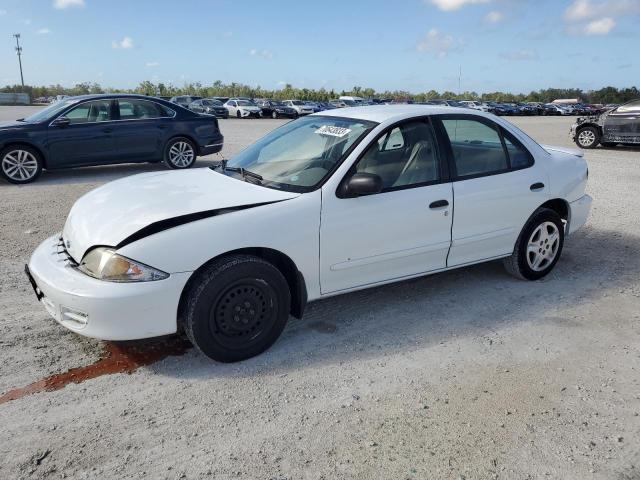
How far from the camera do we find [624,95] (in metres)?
75.6

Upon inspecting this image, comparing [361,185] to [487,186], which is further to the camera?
[487,186]

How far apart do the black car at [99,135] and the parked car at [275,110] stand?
28.0 metres

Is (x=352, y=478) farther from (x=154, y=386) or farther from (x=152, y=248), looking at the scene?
(x=152, y=248)

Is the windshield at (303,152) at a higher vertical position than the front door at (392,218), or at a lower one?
higher

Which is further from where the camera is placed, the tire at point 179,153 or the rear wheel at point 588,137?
the rear wheel at point 588,137

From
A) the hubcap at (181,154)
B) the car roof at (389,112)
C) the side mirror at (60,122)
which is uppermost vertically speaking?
the car roof at (389,112)

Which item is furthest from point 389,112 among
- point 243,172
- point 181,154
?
point 181,154

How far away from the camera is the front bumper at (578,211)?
16.9 feet

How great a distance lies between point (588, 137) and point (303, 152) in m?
15.0

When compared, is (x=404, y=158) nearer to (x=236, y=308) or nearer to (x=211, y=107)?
(x=236, y=308)

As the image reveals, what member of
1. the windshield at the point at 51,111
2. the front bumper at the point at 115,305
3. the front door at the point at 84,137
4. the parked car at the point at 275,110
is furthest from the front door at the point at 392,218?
the parked car at the point at 275,110

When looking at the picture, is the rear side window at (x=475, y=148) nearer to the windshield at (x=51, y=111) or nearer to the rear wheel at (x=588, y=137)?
the windshield at (x=51, y=111)

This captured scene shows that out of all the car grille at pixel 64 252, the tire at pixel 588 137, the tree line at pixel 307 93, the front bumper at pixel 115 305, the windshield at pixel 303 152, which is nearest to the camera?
the front bumper at pixel 115 305

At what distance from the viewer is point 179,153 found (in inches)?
429
